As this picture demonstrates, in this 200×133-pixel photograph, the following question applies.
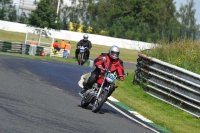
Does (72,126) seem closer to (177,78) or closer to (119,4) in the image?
(177,78)

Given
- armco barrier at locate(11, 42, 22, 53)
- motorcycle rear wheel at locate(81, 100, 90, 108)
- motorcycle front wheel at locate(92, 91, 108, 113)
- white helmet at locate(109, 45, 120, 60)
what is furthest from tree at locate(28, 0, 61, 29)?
motorcycle front wheel at locate(92, 91, 108, 113)

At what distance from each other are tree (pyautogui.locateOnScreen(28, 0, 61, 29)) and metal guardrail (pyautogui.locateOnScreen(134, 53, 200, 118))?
36.1m

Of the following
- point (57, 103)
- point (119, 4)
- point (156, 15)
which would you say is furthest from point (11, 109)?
point (119, 4)

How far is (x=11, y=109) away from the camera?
473 inches

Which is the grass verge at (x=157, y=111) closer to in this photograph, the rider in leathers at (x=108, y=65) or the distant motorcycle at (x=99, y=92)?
the distant motorcycle at (x=99, y=92)

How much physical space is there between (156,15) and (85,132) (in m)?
79.5

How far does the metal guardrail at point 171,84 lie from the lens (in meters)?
16.4

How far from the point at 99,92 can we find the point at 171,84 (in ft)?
13.5

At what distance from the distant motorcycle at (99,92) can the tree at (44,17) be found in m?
42.0

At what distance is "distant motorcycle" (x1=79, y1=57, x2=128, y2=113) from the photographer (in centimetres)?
1412

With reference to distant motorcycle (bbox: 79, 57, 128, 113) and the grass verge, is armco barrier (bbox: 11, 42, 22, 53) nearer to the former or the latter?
→ the grass verge

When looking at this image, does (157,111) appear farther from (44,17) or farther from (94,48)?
(94,48)

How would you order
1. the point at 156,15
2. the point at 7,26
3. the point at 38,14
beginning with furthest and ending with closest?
1. the point at 156,15
2. the point at 7,26
3. the point at 38,14

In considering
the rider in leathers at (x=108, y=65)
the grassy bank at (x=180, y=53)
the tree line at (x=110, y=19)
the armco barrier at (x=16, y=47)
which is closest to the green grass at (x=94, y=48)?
the tree line at (x=110, y=19)
